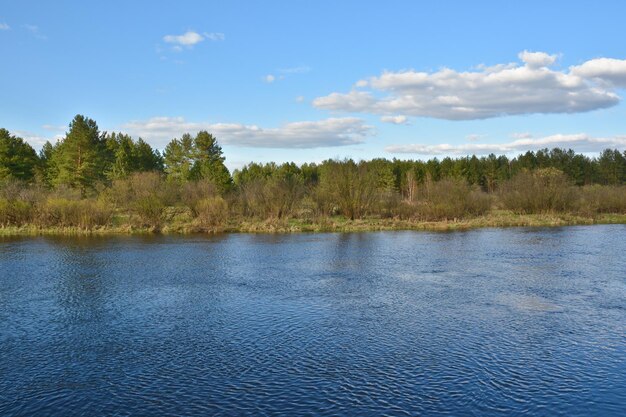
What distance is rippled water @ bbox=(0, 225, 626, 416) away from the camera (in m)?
9.97

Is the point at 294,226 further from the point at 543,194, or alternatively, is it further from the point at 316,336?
the point at 316,336

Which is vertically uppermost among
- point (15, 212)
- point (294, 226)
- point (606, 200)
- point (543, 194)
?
point (543, 194)

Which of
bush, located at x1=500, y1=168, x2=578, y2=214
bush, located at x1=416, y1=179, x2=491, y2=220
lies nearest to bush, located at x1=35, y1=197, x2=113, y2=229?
bush, located at x1=416, y1=179, x2=491, y2=220

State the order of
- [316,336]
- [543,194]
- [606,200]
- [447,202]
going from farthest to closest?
[606,200]
[543,194]
[447,202]
[316,336]

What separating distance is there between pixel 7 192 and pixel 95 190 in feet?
31.3

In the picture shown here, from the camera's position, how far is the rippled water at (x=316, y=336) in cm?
997

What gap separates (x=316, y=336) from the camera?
13781 millimetres

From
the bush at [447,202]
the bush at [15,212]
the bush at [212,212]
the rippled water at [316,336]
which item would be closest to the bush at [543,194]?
the bush at [447,202]

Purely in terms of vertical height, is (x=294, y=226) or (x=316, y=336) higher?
(x=294, y=226)

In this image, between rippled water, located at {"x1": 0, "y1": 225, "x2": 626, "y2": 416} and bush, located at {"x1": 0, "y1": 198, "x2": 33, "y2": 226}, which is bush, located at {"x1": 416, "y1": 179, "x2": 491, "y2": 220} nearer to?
rippled water, located at {"x1": 0, "y1": 225, "x2": 626, "y2": 416}

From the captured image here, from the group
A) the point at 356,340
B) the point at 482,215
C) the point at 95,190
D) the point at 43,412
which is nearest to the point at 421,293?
the point at 356,340

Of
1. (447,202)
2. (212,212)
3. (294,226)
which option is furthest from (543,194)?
(212,212)

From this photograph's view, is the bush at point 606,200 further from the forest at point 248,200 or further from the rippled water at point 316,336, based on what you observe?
the rippled water at point 316,336

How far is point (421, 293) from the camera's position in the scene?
1859cm
